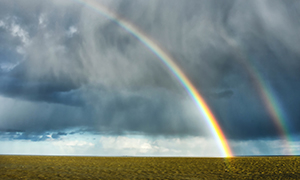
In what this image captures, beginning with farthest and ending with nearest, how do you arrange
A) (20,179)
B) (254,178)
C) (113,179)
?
(254,178) → (113,179) → (20,179)

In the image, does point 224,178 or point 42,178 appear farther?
point 224,178

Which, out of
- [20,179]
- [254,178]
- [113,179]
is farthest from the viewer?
[254,178]

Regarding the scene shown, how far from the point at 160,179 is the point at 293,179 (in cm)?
1920

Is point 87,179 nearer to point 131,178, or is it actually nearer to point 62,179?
point 62,179

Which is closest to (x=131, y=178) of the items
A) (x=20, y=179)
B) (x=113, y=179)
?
(x=113, y=179)

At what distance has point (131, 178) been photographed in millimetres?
37500

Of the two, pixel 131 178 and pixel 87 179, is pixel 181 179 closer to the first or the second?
pixel 131 178

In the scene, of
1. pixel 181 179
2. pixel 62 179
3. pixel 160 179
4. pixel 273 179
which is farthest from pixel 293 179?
pixel 62 179

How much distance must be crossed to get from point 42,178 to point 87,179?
20.1 ft

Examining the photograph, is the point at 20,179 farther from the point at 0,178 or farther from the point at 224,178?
the point at 224,178

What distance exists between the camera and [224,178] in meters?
39.0

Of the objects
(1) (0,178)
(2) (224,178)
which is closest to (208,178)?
(2) (224,178)

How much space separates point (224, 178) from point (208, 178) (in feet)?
8.33

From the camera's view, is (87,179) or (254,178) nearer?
(87,179)
